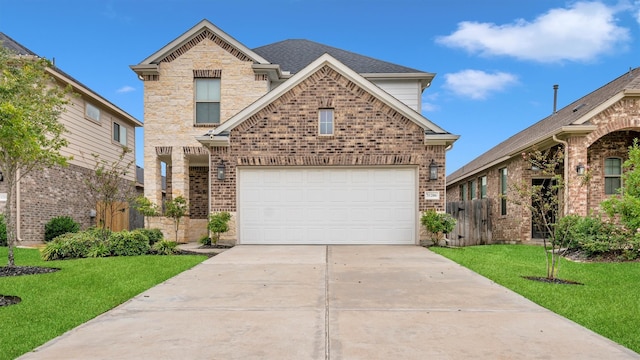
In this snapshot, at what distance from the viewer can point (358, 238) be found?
41.9 ft

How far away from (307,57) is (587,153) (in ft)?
35.3

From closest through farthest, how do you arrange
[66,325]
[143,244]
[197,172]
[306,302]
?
[66,325] → [306,302] → [143,244] → [197,172]

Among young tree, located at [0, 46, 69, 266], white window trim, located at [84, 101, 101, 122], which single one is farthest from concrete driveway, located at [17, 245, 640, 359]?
white window trim, located at [84, 101, 101, 122]

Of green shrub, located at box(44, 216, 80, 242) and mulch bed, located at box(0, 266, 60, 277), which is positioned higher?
green shrub, located at box(44, 216, 80, 242)

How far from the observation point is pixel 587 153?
47.1 ft

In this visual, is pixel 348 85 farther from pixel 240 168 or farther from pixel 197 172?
pixel 197 172

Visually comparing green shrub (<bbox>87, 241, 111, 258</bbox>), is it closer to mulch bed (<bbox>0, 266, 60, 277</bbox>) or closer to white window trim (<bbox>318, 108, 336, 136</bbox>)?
mulch bed (<bbox>0, 266, 60, 277</bbox>)

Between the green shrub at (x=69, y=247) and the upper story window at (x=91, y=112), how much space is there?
8627 mm

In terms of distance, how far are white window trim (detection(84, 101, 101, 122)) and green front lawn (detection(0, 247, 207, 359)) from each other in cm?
921

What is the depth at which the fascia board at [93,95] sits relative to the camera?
15.4 meters

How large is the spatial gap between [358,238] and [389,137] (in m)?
3.08

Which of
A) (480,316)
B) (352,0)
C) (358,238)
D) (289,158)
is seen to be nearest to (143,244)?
(289,158)

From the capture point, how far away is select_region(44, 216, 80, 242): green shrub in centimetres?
1514

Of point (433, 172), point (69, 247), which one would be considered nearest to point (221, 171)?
point (69, 247)
